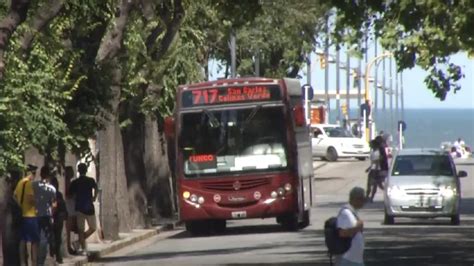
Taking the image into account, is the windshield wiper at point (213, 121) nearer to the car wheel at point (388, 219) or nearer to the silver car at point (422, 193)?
the silver car at point (422, 193)

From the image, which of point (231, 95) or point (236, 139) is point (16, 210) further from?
point (231, 95)

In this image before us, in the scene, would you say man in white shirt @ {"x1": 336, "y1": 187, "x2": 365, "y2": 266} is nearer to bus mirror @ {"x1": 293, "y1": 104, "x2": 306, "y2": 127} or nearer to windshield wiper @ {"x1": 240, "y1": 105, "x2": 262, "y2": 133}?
windshield wiper @ {"x1": 240, "y1": 105, "x2": 262, "y2": 133}

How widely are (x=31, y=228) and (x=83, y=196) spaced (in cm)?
467

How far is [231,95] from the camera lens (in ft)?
114

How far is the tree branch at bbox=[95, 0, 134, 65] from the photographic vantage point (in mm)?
28295

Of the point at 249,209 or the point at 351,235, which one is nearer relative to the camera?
the point at 351,235

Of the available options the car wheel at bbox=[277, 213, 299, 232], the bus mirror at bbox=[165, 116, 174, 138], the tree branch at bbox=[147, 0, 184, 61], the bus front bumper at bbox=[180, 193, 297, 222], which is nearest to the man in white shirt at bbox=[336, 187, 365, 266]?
the tree branch at bbox=[147, 0, 184, 61]

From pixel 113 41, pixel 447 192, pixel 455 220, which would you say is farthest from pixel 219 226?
pixel 113 41

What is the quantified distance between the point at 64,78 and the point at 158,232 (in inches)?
483

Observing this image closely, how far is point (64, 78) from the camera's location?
26.4 meters

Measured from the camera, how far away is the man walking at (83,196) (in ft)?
95.1

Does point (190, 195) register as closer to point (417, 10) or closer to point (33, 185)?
point (417, 10)

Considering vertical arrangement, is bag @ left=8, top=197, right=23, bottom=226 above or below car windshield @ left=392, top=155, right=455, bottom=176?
below

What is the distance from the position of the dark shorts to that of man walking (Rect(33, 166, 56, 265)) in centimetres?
15
